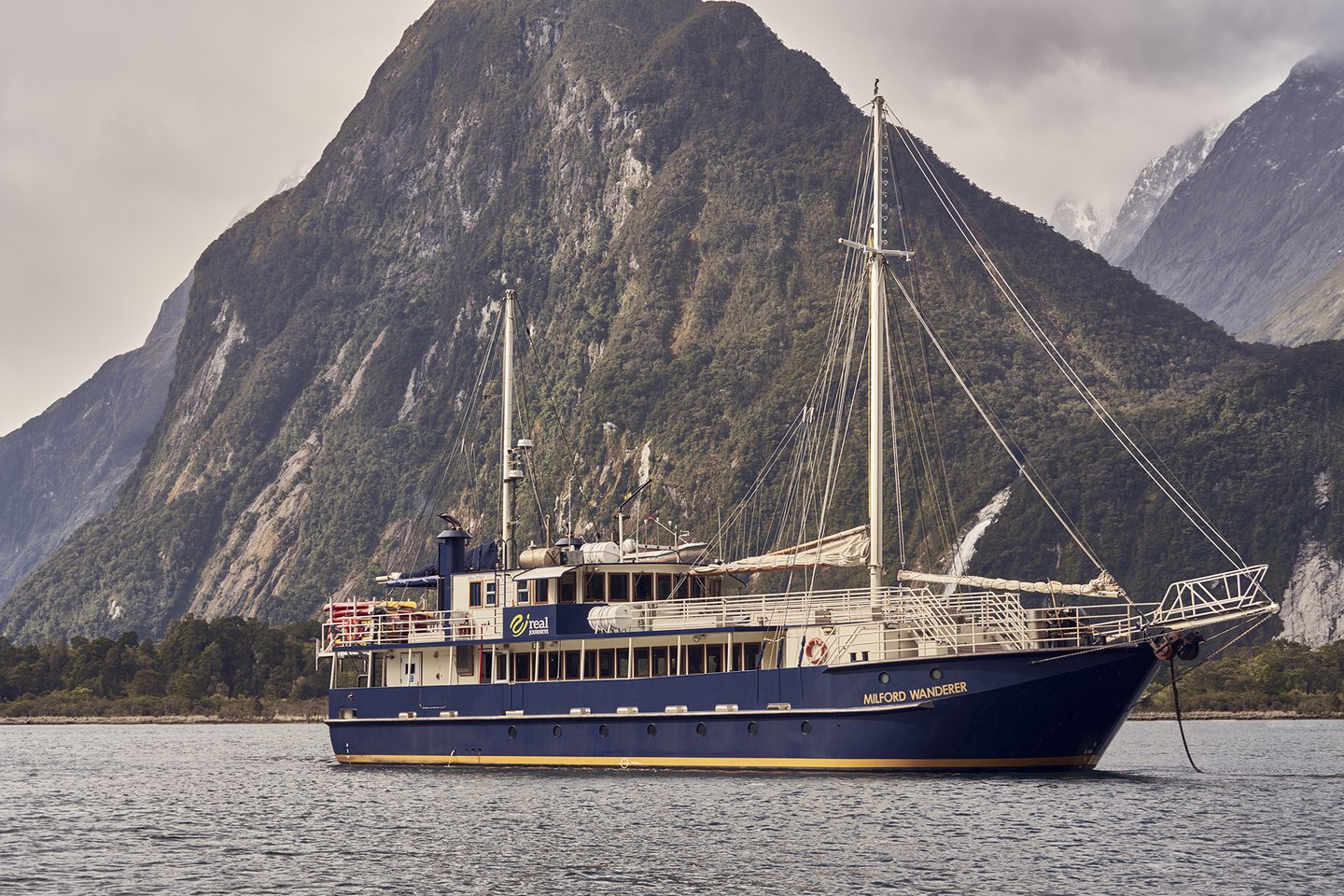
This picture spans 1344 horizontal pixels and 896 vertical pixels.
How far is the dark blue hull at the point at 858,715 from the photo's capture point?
46.5 metres

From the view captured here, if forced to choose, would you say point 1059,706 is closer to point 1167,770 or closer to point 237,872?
point 1167,770

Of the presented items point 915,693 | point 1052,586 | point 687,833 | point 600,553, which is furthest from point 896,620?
point 600,553

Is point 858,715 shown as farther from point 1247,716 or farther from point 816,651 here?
point 1247,716

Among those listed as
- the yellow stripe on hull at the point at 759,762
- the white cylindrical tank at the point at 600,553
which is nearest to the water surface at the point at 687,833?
the yellow stripe on hull at the point at 759,762

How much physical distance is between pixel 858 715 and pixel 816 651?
2.38 m

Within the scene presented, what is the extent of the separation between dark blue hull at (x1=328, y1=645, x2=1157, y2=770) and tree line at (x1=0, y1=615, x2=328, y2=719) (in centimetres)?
7573

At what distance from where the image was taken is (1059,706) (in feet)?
154

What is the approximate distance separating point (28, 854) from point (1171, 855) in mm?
25239

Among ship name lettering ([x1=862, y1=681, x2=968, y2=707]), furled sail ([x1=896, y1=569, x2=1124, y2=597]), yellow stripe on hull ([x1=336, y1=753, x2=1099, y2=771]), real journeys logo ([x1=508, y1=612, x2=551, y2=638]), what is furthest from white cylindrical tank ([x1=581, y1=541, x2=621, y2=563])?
ship name lettering ([x1=862, y1=681, x2=968, y2=707])

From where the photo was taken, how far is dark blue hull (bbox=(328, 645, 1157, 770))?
46469 millimetres

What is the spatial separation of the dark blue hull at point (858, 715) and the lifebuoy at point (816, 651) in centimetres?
80

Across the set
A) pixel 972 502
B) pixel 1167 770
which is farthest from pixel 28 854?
pixel 972 502

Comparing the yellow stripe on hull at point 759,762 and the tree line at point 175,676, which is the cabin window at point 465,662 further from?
the tree line at point 175,676

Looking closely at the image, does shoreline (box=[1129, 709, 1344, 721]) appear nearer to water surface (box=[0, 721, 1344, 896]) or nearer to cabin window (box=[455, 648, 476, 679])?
Result: water surface (box=[0, 721, 1344, 896])
